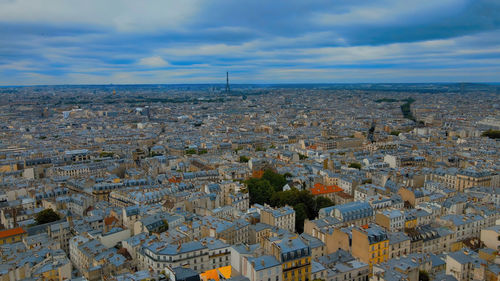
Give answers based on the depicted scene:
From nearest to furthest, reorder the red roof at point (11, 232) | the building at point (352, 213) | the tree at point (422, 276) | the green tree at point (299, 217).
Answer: the tree at point (422, 276) < the red roof at point (11, 232) < the building at point (352, 213) < the green tree at point (299, 217)

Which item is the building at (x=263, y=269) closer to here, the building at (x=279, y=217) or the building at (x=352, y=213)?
the building at (x=279, y=217)

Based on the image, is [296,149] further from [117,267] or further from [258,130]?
[117,267]

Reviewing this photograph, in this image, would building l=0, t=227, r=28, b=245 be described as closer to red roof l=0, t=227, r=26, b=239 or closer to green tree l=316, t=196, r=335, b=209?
red roof l=0, t=227, r=26, b=239

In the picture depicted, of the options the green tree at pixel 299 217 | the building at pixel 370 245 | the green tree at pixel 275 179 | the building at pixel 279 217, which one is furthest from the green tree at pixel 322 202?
the building at pixel 370 245

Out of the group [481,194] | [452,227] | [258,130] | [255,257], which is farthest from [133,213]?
[258,130]

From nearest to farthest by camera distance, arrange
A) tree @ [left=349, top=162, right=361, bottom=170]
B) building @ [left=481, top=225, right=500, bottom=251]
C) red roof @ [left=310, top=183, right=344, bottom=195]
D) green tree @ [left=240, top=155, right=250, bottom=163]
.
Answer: building @ [left=481, top=225, right=500, bottom=251]
red roof @ [left=310, top=183, right=344, bottom=195]
tree @ [left=349, top=162, right=361, bottom=170]
green tree @ [left=240, top=155, right=250, bottom=163]

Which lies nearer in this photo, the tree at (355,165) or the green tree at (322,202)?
the green tree at (322,202)

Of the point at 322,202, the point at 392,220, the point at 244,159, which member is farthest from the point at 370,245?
the point at 244,159

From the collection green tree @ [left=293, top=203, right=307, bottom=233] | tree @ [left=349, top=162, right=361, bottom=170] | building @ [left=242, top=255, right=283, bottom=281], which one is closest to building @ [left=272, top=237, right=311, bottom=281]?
building @ [left=242, top=255, right=283, bottom=281]

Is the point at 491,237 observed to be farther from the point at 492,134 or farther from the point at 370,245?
the point at 492,134
